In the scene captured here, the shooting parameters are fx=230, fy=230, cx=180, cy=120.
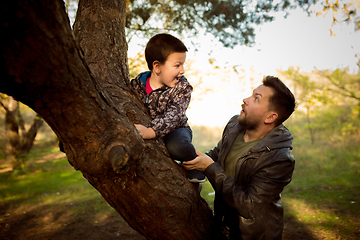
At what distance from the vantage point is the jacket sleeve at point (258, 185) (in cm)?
193

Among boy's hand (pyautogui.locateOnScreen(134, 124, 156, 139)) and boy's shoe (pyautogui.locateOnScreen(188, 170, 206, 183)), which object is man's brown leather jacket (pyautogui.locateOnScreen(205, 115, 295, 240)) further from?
boy's hand (pyautogui.locateOnScreen(134, 124, 156, 139))

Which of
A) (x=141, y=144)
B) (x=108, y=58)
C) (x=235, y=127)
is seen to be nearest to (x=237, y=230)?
(x=235, y=127)

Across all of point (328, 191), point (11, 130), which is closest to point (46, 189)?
point (11, 130)

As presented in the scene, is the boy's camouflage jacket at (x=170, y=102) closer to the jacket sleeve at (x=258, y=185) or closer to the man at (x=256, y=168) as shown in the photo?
the man at (x=256, y=168)

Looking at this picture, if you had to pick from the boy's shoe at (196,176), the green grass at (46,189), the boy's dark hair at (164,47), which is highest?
the boy's dark hair at (164,47)

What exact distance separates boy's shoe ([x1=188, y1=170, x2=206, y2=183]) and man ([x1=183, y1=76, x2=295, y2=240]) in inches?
1.9

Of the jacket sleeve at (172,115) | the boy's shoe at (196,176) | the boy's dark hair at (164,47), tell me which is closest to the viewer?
the jacket sleeve at (172,115)

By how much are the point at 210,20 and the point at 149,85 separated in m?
3.47

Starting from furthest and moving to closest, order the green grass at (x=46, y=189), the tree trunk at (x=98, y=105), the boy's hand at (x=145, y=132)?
1. the green grass at (x=46, y=189)
2. the boy's hand at (x=145, y=132)
3. the tree trunk at (x=98, y=105)

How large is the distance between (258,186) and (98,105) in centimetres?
145

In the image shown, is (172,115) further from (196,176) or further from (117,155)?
(117,155)

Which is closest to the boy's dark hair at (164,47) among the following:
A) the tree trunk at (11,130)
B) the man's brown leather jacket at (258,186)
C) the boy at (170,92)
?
the boy at (170,92)

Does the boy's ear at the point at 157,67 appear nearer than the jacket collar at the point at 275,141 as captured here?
No

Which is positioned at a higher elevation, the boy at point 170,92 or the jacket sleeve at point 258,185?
the boy at point 170,92
